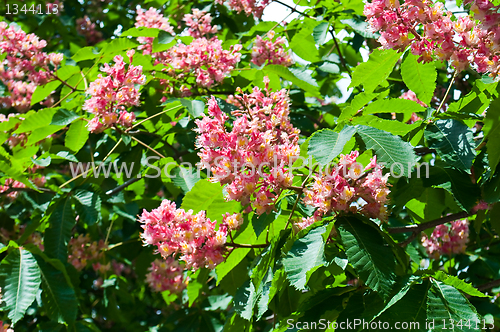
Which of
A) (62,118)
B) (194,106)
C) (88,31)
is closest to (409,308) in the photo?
(194,106)

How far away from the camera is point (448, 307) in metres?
1.36

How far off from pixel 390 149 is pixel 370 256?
0.37 m

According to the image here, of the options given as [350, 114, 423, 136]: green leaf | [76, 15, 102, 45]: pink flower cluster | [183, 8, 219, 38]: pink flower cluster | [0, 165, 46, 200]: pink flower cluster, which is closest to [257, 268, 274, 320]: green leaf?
[350, 114, 423, 136]: green leaf

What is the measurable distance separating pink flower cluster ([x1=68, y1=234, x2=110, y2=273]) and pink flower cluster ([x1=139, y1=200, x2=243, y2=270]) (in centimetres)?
186

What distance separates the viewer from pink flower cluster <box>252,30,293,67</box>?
124 inches

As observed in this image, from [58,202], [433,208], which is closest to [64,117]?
[58,202]

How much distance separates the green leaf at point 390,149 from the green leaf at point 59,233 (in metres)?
1.78

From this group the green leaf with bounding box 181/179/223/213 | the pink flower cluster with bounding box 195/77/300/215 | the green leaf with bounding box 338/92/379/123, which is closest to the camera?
the pink flower cluster with bounding box 195/77/300/215

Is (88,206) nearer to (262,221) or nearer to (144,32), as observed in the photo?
(144,32)

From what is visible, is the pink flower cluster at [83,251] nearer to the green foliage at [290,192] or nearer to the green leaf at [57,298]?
the green foliage at [290,192]

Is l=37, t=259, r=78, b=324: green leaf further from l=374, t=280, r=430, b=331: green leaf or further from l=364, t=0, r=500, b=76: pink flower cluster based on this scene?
l=364, t=0, r=500, b=76: pink flower cluster

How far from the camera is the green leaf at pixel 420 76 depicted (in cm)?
190

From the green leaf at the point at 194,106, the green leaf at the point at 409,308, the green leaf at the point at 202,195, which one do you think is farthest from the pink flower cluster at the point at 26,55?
the green leaf at the point at 409,308

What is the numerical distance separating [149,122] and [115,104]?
1.27 feet
